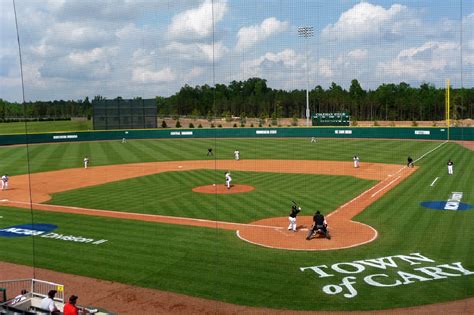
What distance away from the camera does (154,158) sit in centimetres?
3566

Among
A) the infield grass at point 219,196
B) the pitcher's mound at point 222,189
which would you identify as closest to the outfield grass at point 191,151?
the infield grass at point 219,196

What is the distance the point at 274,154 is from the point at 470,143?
1913 cm

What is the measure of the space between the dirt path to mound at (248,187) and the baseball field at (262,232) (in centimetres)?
8

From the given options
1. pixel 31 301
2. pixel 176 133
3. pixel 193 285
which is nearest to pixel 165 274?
pixel 193 285

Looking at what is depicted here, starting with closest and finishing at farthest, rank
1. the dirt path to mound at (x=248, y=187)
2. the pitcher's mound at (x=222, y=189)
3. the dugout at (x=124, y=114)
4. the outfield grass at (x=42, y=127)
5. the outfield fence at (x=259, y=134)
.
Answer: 1. the dirt path to mound at (x=248, y=187)
2. the pitcher's mound at (x=222, y=189)
3. the outfield fence at (x=259, y=134)
4. the dugout at (x=124, y=114)
5. the outfield grass at (x=42, y=127)

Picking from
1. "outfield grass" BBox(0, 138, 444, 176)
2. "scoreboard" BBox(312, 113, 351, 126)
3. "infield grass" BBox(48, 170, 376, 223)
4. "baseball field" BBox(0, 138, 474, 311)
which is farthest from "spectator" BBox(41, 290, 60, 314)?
"scoreboard" BBox(312, 113, 351, 126)

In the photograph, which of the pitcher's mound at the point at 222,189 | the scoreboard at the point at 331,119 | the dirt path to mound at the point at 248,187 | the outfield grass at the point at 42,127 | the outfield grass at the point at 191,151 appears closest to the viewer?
the dirt path to mound at the point at 248,187

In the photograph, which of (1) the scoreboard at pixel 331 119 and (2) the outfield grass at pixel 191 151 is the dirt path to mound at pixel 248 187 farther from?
(1) the scoreboard at pixel 331 119

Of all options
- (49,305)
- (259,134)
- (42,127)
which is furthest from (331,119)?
(49,305)

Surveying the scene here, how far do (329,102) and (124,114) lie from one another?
23.3m

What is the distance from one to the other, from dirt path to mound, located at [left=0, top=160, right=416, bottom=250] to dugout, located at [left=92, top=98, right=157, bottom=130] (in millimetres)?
20386

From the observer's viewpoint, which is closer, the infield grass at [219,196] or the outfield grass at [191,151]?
the infield grass at [219,196]

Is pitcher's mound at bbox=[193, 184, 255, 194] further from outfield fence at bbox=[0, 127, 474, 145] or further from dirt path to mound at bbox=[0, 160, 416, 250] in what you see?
outfield fence at bbox=[0, 127, 474, 145]

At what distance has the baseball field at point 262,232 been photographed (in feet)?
30.2
